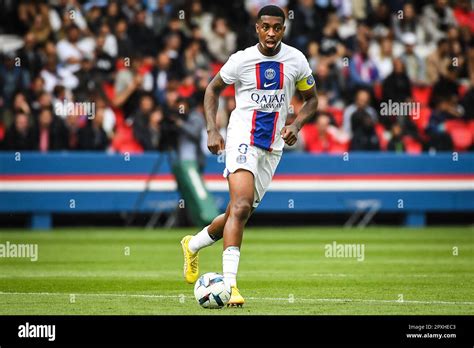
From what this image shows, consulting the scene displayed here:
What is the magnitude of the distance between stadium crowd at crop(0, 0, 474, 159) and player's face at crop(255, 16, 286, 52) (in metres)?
12.6

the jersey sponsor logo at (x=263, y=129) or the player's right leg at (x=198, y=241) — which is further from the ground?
the jersey sponsor logo at (x=263, y=129)

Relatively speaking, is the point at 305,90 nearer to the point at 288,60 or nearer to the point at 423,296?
the point at 288,60

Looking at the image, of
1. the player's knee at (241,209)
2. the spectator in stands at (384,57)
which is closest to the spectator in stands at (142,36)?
the spectator in stands at (384,57)

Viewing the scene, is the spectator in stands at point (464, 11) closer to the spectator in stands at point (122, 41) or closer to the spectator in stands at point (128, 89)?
the spectator in stands at point (122, 41)

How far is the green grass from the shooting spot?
11.5 m

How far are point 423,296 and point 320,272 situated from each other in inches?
130

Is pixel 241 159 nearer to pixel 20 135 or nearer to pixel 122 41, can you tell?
pixel 20 135

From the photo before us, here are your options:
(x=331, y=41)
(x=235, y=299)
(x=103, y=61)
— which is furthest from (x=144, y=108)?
(x=235, y=299)

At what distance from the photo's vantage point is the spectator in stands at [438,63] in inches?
1069

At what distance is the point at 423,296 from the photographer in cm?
1246

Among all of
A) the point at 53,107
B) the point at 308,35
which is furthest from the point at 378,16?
the point at 53,107

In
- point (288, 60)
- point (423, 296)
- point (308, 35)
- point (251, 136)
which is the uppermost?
point (308, 35)

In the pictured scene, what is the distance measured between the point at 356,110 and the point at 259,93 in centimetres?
1347

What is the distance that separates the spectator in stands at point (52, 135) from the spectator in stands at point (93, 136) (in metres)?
0.32
